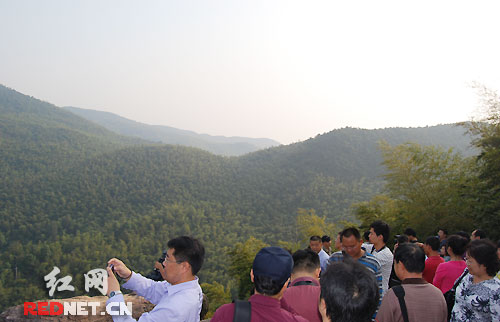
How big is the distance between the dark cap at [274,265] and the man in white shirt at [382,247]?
2516mm

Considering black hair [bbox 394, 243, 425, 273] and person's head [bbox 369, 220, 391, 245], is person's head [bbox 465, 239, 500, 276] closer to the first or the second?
black hair [bbox 394, 243, 425, 273]

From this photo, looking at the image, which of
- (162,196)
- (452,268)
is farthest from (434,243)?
(162,196)

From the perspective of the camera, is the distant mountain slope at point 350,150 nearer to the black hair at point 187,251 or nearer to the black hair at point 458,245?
the black hair at point 458,245

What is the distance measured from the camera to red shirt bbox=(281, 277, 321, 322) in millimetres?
2084

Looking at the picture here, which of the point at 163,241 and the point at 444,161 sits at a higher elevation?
the point at 444,161

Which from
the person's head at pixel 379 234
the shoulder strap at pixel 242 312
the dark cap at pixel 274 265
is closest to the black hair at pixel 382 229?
the person's head at pixel 379 234

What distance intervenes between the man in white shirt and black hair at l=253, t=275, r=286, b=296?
2557 mm

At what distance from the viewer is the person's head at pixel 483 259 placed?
2557 mm

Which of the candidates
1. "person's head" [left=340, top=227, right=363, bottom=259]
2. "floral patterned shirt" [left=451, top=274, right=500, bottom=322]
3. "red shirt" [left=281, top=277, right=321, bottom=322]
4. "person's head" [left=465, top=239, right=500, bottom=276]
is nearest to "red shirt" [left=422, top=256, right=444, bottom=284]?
"person's head" [left=340, top=227, right=363, bottom=259]

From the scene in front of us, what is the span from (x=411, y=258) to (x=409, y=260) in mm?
21

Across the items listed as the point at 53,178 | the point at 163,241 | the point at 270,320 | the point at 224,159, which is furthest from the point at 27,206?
the point at 270,320

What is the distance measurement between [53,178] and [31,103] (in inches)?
3270

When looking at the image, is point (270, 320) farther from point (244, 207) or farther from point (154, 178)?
point (154, 178)

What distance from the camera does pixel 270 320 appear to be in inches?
60.7
